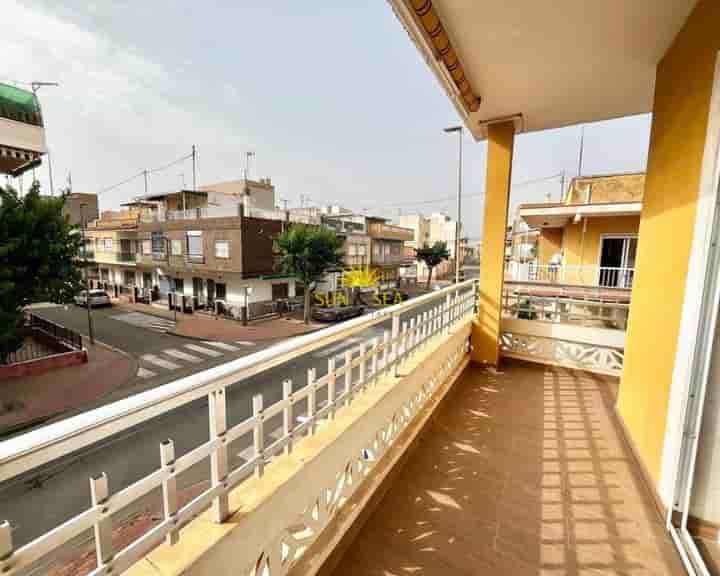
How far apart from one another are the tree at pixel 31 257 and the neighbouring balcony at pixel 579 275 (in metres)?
12.3

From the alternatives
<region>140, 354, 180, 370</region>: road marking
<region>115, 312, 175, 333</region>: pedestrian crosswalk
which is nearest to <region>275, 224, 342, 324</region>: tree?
<region>115, 312, 175, 333</region>: pedestrian crosswalk

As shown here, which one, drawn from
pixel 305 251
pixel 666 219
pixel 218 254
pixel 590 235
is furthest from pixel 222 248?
pixel 666 219

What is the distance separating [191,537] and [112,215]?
101ft

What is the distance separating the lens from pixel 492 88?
354 cm

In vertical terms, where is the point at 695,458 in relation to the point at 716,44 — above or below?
below

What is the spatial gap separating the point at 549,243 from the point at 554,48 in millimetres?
12274

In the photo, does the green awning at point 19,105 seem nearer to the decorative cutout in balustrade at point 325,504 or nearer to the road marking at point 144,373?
the road marking at point 144,373

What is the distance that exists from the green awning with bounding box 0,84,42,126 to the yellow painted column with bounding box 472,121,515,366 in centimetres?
1449

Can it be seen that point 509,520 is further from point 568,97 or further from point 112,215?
point 112,215

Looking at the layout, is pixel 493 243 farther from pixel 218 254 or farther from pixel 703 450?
pixel 218 254

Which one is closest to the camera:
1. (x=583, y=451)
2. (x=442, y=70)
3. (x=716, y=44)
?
(x=716, y=44)

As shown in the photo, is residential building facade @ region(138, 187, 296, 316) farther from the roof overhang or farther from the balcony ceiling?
the balcony ceiling

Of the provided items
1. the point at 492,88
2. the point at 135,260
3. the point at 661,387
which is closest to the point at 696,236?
the point at 661,387

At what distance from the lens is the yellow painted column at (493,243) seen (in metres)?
4.62
